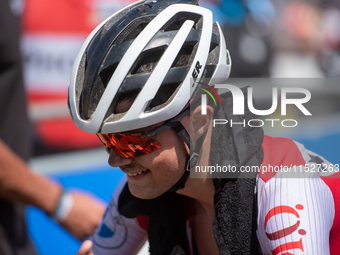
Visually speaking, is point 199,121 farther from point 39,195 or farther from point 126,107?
point 39,195

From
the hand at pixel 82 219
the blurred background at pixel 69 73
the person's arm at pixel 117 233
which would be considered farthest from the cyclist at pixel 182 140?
the hand at pixel 82 219

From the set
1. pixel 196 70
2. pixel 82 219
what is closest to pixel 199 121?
pixel 196 70

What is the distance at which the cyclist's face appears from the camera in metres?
1.58

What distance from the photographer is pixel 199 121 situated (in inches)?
66.9

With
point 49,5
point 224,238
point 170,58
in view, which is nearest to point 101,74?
point 170,58

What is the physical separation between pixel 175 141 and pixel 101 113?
37 cm

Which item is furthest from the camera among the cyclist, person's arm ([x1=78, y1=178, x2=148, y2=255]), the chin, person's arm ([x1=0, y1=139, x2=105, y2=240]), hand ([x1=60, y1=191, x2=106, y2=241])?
hand ([x1=60, y1=191, x2=106, y2=241])

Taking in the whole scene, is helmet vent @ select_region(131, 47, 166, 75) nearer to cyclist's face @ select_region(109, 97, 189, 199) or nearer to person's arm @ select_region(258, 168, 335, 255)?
cyclist's face @ select_region(109, 97, 189, 199)

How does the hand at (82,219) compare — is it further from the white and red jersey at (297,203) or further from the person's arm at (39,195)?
the white and red jersey at (297,203)

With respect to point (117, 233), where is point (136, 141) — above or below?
above

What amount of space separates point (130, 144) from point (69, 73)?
4216 mm

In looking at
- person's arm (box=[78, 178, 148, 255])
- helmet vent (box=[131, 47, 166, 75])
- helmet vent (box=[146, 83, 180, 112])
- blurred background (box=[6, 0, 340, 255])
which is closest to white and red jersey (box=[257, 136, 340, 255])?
blurred background (box=[6, 0, 340, 255])

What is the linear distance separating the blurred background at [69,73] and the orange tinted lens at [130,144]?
1.02m

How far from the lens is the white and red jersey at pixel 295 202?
1.30 m
